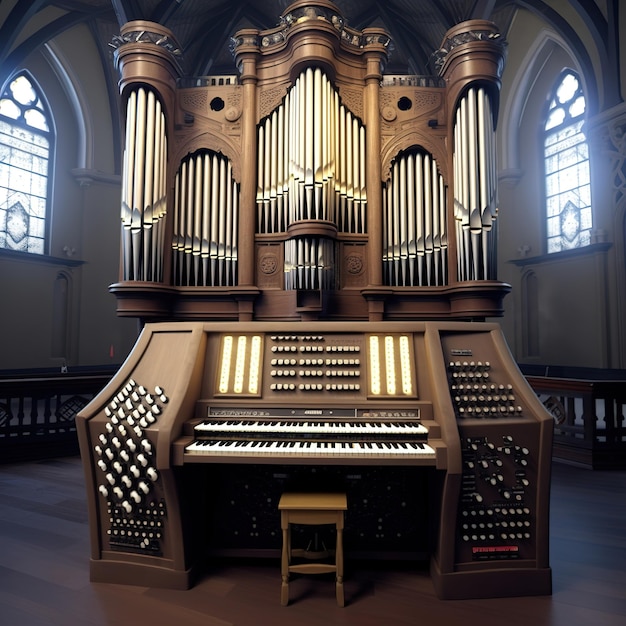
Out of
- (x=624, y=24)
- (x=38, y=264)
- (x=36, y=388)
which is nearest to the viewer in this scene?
(x=36, y=388)

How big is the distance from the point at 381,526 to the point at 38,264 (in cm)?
955

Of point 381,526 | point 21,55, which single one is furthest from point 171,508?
point 21,55

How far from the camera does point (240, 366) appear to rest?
3027mm

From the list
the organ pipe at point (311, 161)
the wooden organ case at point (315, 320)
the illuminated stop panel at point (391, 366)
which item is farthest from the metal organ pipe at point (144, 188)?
the illuminated stop panel at point (391, 366)

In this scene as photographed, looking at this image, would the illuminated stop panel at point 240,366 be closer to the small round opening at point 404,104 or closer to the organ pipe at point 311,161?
the organ pipe at point 311,161

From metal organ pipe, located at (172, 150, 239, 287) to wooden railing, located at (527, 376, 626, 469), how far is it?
382cm

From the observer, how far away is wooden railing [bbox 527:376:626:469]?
5027 mm

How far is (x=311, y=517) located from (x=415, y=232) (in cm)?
299

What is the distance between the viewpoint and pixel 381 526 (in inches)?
118

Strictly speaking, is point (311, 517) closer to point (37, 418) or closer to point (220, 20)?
point (37, 418)

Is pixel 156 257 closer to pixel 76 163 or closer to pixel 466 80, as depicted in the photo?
pixel 466 80

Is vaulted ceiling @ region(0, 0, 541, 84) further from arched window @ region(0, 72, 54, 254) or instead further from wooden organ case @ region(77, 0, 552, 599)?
wooden organ case @ region(77, 0, 552, 599)

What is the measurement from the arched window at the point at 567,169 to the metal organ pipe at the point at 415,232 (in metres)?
6.56

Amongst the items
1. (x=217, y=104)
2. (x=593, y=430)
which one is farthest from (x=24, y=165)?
(x=593, y=430)
